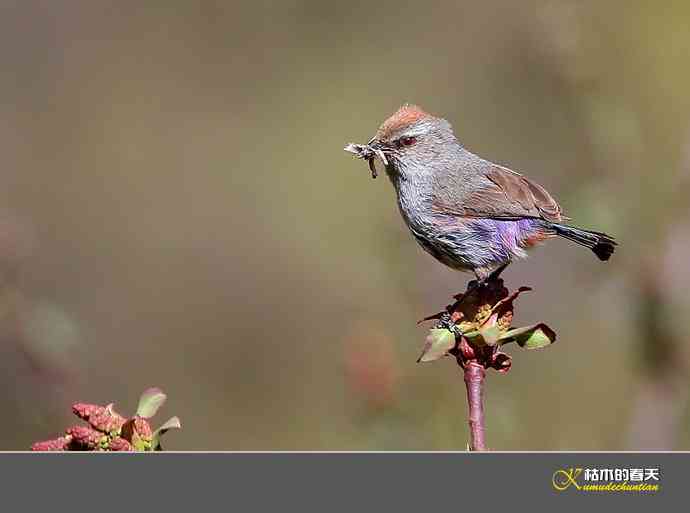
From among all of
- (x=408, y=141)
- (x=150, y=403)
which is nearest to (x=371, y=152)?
(x=408, y=141)

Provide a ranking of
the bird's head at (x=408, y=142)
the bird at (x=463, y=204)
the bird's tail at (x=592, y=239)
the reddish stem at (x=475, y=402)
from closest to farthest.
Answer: the reddish stem at (x=475, y=402)
the bird's tail at (x=592, y=239)
the bird at (x=463, y=204)
the bird's head at (x=408, y=142)

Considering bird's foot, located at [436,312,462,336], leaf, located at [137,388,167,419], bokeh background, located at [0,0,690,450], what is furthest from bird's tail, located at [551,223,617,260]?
leaf, located at [137,388,167,419]

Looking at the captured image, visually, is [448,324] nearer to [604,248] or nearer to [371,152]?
[604,248]

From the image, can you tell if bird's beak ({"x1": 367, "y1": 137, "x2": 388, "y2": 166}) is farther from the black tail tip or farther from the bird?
the black tail tip

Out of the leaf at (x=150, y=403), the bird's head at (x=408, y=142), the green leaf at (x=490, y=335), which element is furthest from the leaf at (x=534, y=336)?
the bird's head at (x=408, y=142)

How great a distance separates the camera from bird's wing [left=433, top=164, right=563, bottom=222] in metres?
4.04

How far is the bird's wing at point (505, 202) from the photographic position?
13.3ft

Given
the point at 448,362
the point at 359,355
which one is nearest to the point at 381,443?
the point at 359,355

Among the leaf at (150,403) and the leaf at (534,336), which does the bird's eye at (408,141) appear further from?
the leaf at (150,403)

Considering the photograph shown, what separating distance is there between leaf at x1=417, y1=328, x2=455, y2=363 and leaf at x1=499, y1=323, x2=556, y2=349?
0.15 meters

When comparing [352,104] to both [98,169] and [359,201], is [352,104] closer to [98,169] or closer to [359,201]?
[359,201]

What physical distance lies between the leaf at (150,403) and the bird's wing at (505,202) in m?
1.94

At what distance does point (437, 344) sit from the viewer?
2.44 m

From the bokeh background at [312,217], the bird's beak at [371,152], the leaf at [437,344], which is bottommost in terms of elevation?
the leaf at [437,344]
